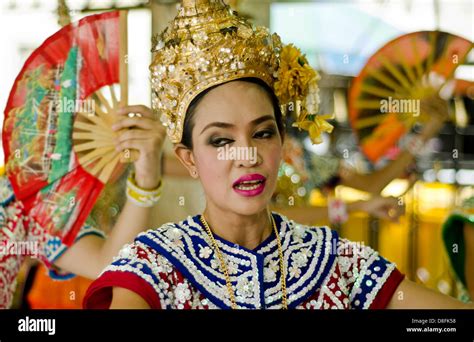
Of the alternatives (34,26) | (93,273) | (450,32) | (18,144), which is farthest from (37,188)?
(450,32)

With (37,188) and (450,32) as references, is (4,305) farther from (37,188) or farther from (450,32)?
(450,32)

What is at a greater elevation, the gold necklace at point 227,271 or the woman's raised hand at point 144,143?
the woman's raised hand at point 144,143

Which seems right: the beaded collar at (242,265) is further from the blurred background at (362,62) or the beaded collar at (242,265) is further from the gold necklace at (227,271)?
the blurred background at (362,62)

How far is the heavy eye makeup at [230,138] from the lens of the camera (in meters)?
2.49

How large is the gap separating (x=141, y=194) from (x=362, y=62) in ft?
3.52

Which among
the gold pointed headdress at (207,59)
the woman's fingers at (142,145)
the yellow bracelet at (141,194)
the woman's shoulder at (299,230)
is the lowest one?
the woman's shoulder at (299,230)

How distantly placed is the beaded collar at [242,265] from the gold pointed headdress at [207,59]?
321mm

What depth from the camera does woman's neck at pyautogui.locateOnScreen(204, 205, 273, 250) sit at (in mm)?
2484

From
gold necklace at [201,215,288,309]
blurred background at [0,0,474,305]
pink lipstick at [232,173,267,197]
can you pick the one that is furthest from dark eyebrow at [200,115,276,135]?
blurred background at [0,0,474,305]

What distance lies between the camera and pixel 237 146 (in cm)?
249

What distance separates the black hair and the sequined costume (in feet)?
0.85

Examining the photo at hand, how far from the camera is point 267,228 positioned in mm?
2527

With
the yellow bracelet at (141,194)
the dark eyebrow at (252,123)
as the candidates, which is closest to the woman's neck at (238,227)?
the dark eyebrow at (252,123)

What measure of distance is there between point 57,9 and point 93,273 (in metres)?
1.08
